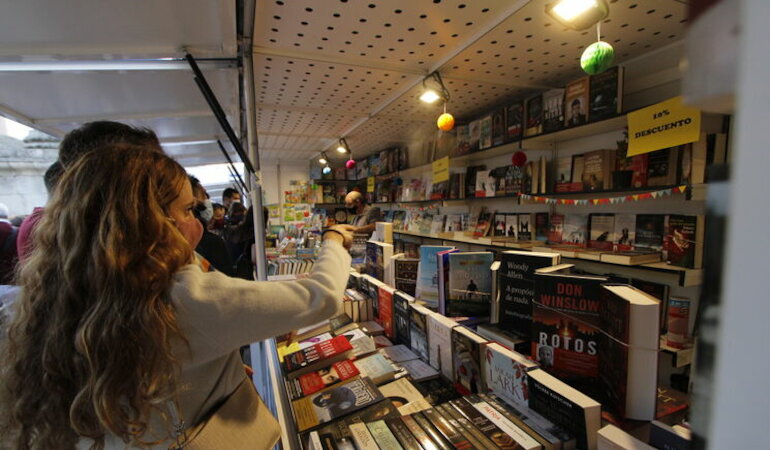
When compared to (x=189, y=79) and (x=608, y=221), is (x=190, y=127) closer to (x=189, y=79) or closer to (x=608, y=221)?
(x=189, y=79)

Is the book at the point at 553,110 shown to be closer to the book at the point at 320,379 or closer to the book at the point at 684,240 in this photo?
the book at the point at 684,240

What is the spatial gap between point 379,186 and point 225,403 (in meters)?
3.87

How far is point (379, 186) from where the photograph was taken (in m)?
4.51

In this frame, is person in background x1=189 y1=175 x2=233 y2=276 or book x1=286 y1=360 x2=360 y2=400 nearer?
book x1=286 y1=360 x2=360 y2=400

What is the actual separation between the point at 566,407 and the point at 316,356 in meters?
0.80

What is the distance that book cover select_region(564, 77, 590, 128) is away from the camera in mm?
1807

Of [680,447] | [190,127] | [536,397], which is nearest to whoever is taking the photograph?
[680,447]

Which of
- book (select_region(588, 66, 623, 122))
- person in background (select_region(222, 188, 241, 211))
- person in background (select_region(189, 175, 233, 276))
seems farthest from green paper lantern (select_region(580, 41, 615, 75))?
person in background (select_region(222, 188, 241, 211))

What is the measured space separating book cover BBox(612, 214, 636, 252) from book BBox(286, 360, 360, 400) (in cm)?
160

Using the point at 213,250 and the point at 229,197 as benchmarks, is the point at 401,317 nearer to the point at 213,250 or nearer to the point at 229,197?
the point at 213,250

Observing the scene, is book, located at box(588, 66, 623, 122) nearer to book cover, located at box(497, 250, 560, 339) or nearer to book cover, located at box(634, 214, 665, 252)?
book cover, located at box(634, 214, 665, 252)

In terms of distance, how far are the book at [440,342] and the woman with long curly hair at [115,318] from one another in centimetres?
53

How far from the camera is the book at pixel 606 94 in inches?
66.3

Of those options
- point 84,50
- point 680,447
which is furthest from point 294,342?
point 84,50
